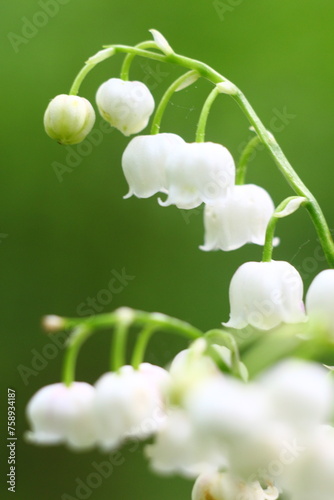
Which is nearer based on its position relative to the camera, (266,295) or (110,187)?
(266,295)

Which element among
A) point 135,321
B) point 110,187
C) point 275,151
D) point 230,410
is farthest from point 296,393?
point 110,187

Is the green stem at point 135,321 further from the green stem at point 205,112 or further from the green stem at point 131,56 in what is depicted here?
the green stem at point 131,56

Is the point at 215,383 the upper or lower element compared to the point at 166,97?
lower

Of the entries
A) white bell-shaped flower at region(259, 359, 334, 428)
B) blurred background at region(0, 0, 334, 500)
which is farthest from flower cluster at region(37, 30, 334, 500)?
blurred background at region(0, 0, 334, 500)

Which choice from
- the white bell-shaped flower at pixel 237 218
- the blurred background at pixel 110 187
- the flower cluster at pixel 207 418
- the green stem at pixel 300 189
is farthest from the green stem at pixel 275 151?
the blurred background at pixel 110 187

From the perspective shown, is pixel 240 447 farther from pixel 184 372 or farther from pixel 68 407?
pixel 68 407

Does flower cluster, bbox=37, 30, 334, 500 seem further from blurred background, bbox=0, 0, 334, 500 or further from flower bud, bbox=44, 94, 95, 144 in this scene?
blurred background, bbox=0, 0, 334, 500

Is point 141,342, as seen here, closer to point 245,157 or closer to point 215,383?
point 215,383
